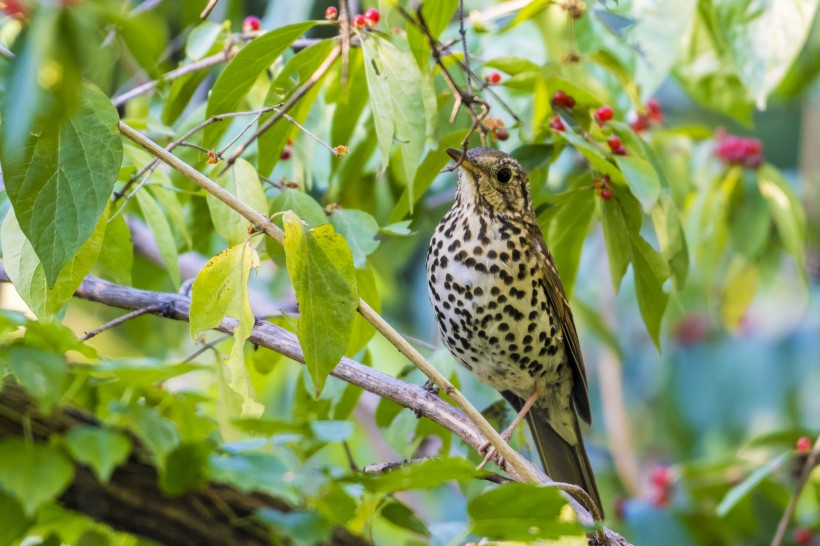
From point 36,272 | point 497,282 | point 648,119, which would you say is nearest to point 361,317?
point 497,282

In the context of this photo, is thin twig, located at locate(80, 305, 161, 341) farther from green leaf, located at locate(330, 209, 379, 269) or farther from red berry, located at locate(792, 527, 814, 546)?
red berry, located at locate(792, 527, 814, 546)

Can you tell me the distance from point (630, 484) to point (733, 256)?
5.04 ft

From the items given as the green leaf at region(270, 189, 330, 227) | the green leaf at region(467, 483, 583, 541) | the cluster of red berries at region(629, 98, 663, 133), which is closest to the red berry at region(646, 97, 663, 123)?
the cluster of red berries at region(629, 98, 663, 133)

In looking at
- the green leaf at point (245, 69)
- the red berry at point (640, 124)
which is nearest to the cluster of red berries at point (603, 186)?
the green leaf at point (245, 69)

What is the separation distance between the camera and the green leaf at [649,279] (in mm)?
3316

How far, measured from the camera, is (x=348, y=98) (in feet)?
11.8

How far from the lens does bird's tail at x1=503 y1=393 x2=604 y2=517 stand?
13.8ft

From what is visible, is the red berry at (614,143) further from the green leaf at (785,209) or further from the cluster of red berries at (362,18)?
the green leaf at (785,209)

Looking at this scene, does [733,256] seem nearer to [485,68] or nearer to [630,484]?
[630,484]

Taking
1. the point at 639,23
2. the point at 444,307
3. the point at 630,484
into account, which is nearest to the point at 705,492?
the point at 630,484

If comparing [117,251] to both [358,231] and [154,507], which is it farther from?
[154,507]

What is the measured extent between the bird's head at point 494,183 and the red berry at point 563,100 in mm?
254

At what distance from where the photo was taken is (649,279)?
132 inches

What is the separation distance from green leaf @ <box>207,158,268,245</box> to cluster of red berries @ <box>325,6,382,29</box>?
526mm
